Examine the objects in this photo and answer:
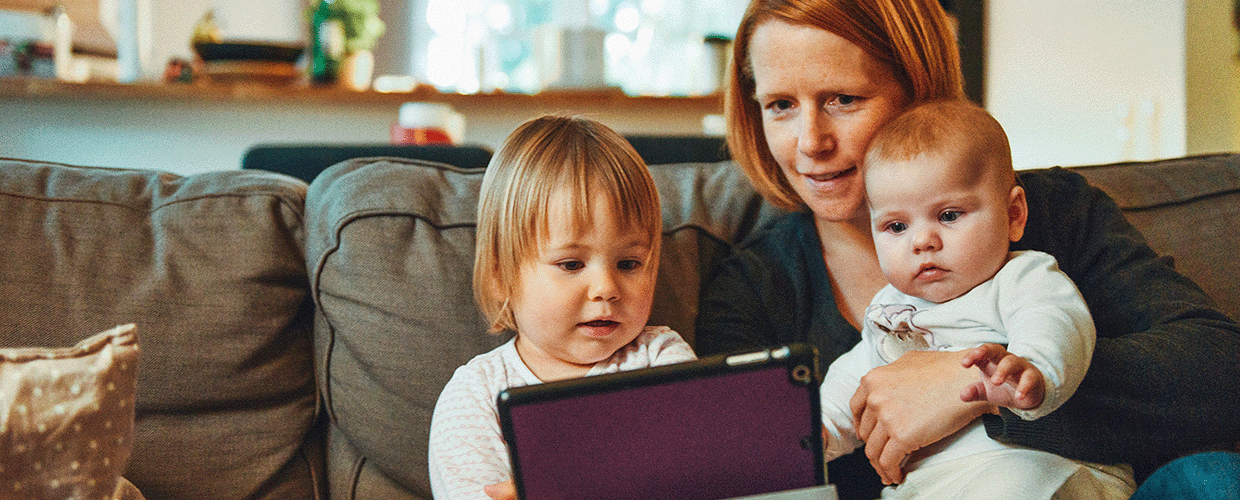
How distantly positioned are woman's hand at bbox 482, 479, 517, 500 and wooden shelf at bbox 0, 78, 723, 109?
8.62 feet

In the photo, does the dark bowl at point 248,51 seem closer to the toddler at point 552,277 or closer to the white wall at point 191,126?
the white wall at point 191,126

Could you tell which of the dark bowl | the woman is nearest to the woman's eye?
the woman

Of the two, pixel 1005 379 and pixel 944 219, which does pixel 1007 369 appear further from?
pixel 944 219

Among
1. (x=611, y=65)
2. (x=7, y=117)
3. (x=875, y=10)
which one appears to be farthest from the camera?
(x=611, y=65)

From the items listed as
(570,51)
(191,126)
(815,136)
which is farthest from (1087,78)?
(191,126)

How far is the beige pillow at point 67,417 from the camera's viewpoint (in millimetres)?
759

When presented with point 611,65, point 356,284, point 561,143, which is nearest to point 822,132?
point 561,143

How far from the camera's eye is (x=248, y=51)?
10.2ft

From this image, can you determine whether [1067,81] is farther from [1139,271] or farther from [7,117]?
[7,117]

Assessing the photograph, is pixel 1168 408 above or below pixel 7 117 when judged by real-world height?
below

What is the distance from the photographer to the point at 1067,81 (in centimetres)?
331

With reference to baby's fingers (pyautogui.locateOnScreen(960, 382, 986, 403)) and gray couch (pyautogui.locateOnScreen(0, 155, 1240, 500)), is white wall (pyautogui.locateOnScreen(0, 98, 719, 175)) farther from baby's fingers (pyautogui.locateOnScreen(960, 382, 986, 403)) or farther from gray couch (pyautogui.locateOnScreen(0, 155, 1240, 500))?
baby's fingers (pyautogui.locateOnScreen(960, 382, 986, 403))

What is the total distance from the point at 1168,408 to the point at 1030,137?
2.73 metres

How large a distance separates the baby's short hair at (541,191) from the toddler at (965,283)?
284mm
